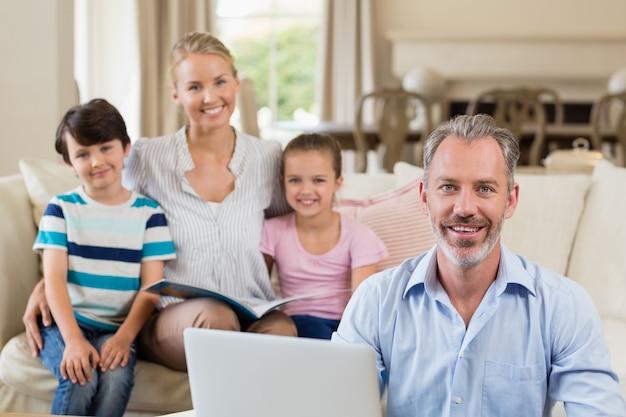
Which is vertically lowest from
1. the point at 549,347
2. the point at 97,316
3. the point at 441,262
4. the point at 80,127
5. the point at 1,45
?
the point at 97,316

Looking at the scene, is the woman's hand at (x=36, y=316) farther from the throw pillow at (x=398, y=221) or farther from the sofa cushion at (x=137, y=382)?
the throw pillow at (x=398, y=221)

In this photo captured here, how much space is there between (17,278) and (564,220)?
1.47 m

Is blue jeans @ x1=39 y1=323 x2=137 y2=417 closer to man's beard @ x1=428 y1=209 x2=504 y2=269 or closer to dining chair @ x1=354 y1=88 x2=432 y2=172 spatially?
man's beard @ x1=428 y1=209 x2=504 y2=269

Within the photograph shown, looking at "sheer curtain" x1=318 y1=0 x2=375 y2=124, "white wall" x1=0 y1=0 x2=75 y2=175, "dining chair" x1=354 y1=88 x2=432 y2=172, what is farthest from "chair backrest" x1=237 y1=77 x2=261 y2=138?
"sheer curtain" x1=318 y1=0 x2=375 y2=124

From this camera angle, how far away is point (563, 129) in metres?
4.90

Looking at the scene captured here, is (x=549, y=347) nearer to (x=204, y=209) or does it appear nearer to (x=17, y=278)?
(x=204, y=209)

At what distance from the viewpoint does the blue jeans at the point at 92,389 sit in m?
2.05

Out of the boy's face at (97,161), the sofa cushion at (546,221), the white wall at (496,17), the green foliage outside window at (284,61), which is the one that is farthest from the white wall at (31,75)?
the white wall at (496,17)

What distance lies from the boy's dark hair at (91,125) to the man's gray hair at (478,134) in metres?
1.04

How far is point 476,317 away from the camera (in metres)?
1.43

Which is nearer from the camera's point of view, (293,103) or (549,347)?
(549,347)

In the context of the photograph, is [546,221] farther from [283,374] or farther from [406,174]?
[283,374]

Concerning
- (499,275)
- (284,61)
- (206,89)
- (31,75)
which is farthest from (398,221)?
(284,61)

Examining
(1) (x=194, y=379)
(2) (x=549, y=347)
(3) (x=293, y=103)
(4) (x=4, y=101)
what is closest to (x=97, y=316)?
(1) (x=194, y=379)
